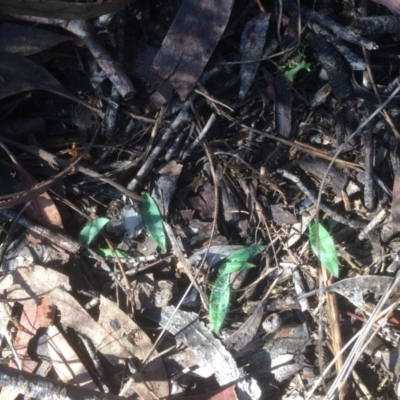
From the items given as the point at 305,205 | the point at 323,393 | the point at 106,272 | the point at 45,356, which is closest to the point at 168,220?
the point at 106,272

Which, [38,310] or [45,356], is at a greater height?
[38,310]

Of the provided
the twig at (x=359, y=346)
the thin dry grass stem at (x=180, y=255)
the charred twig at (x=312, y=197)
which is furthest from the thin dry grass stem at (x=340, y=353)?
the thin dry grass stem at (x=180, y=255)

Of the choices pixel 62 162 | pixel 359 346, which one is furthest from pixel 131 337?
pixel 359 346

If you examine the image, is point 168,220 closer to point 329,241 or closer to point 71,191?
point 71,191

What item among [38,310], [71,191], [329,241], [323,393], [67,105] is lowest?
[323,393]

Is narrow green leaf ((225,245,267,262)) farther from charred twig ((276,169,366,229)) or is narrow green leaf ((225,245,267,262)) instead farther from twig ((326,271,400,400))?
twig ((326,271,400,400))

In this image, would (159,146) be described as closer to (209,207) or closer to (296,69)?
(209,207)

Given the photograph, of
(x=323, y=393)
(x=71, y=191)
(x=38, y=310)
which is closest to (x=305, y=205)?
(x=323, y=393)
